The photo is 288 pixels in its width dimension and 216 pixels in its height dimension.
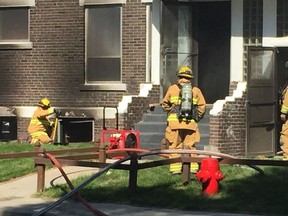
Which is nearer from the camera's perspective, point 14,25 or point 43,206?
point 43,206

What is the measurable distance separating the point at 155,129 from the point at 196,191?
19.5ft

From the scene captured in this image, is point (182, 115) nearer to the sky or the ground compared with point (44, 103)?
nearer to the ground

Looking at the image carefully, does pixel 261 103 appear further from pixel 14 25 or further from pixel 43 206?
pixel 14 25

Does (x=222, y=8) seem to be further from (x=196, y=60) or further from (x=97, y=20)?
(x=97, y=20)

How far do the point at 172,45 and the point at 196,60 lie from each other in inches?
30.1

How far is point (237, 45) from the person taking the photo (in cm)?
1678

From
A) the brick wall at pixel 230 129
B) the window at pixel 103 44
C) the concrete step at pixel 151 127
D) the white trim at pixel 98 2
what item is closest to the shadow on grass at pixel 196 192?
the brick wall at pixel 230 129

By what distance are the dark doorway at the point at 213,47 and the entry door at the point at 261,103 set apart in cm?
196

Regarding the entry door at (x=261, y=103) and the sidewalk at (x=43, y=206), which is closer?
the sidewalk at (x=43, y=206)

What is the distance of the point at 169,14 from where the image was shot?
1695cm

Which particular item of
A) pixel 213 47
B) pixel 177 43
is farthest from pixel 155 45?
pixel 213 47

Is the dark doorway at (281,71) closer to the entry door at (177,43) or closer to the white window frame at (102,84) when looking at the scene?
the entry door at (177,43)

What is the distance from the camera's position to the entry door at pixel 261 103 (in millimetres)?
15625

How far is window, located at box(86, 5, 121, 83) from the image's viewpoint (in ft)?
60.0
